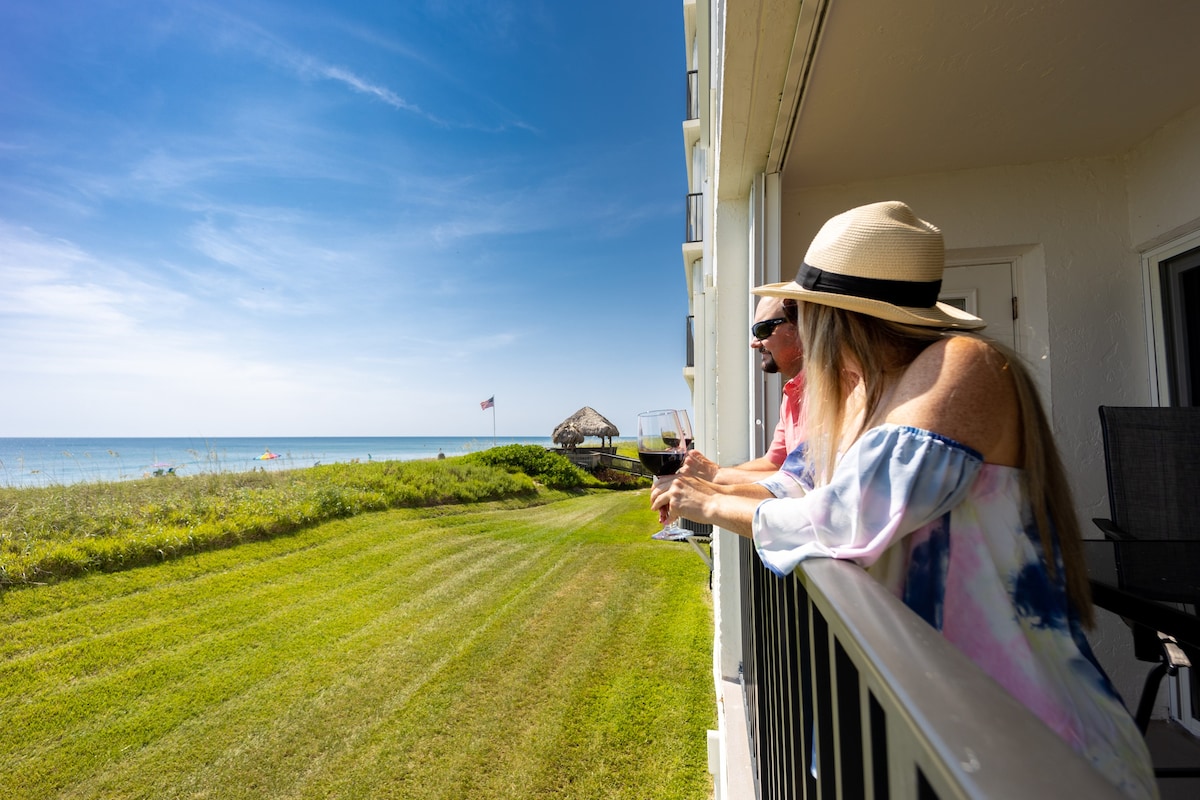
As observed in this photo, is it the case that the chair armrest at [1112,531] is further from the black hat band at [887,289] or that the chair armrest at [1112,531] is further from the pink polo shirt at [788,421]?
the black hat band at [887,289]

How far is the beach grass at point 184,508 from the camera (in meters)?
5.47

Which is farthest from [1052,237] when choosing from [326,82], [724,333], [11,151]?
[11,151]

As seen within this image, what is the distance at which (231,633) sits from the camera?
500cm

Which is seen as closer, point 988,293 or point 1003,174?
point 1003,174

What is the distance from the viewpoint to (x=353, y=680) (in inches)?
169

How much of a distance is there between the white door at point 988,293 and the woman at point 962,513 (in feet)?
7.54

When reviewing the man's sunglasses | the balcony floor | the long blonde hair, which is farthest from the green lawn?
the long blonde hair

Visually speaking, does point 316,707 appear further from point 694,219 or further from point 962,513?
point 694,219

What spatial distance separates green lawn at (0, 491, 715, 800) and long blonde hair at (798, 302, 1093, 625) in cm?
280

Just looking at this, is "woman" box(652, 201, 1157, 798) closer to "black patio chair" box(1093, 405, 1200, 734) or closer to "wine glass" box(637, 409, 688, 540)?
"wine glass" box(637, 409, 688, 540)

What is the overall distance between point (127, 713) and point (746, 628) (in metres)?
4.56

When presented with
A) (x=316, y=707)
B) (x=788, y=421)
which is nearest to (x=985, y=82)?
(x=788, y=421)

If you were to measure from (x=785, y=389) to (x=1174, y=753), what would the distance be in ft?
8.04

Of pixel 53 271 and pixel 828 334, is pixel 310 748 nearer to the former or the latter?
pixel 828 334
